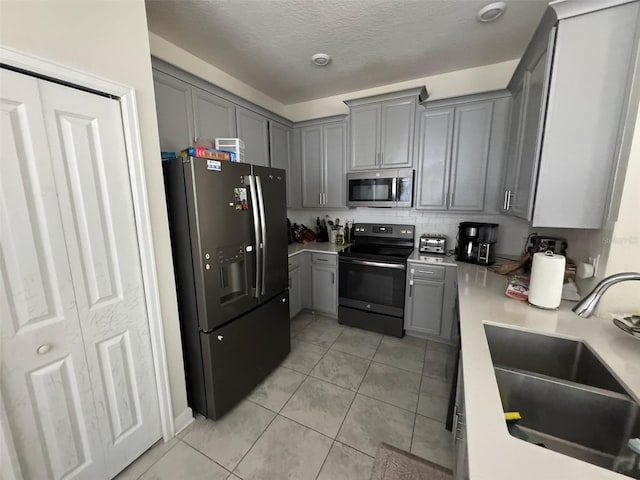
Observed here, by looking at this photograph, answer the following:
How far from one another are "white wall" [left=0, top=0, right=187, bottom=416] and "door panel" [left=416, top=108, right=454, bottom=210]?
2344 millimetres

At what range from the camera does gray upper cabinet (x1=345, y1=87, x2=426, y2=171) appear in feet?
8.48

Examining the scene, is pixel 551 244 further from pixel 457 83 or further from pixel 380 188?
pixel 457 83

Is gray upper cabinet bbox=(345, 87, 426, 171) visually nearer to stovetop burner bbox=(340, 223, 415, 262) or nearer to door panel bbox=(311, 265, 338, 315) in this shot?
stovetop burner bbox=(340, 223, 415, 262)

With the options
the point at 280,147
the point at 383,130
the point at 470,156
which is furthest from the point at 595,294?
the point at 280,147

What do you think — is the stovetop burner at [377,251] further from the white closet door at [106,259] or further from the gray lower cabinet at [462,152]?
the white closet door at [106,259]

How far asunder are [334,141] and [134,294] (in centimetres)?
249

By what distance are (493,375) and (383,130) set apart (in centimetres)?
247

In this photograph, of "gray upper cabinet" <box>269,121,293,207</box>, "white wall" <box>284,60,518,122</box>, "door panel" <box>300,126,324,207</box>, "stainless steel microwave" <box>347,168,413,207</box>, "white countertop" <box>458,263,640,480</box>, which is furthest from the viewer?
"door panel" <box>300,126,324,207</box>

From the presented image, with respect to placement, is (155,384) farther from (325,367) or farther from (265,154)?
(265,154)

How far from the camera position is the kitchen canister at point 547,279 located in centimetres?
127

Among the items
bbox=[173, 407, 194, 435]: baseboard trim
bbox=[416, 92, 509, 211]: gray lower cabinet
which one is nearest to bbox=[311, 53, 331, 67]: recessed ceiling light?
bbox=[416, 92, 509, 211]: gray lower cabinet

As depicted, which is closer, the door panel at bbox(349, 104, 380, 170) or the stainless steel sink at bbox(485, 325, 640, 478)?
the stainless steel sink at bbox(485, 325, 640, 478)

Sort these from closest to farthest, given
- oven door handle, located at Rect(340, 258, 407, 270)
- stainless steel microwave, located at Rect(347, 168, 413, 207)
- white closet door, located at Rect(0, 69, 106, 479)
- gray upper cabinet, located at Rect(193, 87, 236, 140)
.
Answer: white closet door, located at Rect(0, 69, 106, 479), gray upper cabinet, located at Rect(193, 87, 236, 140), oven door handle, located at Rect(340, 258, 407, 270), stainless steel microwave, located at Rect(347, 168, 413, 207)

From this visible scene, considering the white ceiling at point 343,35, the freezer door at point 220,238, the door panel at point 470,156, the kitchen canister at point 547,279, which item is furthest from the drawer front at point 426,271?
the white ceiling at point 343,35
